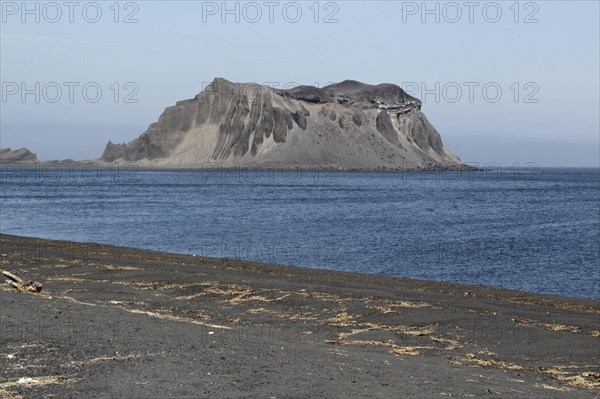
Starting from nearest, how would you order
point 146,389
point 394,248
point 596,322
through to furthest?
point 146,389
point 596,322
point 394,248

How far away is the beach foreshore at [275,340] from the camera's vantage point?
9109 millimetres

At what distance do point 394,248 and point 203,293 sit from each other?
25160mm

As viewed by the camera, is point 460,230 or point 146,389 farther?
point 460,230

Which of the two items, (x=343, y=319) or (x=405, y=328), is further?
(x=343, y=319)

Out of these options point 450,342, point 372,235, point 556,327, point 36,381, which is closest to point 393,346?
point 450,342

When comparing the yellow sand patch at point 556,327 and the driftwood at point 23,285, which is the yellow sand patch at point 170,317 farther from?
the yellow sand patch at point 556,327

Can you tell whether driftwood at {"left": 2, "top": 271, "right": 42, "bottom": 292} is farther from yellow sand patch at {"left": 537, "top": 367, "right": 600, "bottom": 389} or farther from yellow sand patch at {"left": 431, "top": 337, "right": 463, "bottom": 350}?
yellow sand patch at {"left": 537, "top": 367, "right": 600, "bottom": 389}

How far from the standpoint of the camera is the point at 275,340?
12.4m

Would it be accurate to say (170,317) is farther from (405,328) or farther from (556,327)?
(556,327)

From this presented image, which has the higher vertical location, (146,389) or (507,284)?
(146,389)

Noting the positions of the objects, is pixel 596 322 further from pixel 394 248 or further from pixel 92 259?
pixel 394 248

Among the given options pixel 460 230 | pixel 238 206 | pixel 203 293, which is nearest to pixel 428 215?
pixel 460 230

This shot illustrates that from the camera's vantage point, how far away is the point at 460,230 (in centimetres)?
5522

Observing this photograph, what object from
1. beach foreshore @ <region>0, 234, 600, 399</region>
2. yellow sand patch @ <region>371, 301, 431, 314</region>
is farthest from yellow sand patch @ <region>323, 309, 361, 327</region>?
yellow sand patch @ <region>371, 301, 431, 314</region>
